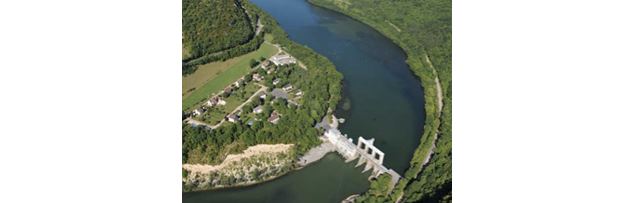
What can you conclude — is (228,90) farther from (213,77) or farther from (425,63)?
(425,63)

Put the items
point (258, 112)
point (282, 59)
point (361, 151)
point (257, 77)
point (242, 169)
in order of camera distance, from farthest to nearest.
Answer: point (282, 59) → point (257, 77) → point (258, 112) → point (361, 151) → point (242, 169)

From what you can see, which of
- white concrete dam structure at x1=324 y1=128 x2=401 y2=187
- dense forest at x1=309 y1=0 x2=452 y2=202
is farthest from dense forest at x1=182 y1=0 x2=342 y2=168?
dense forest at x1=309 y1=0 x2=452 y2=202

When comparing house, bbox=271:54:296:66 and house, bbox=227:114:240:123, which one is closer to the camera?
house, bbox=227:114:240:123

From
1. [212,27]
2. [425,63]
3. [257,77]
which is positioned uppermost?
[212,27]

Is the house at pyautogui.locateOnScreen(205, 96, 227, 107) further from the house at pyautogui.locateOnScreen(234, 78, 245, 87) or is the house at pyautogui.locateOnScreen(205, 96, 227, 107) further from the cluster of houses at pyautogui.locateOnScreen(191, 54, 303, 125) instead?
the house at pyautogui.locateOnScreen(234, 78, 245, 87)

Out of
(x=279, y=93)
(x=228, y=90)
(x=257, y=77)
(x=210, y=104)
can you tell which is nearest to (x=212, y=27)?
(x=257, y=77)

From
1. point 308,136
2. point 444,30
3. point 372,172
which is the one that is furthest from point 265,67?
point 444,30
